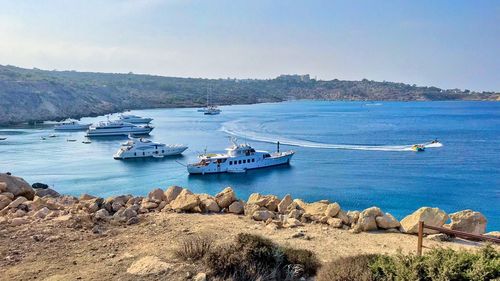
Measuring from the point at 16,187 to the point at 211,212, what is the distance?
244 inches

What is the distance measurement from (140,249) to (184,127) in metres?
68.3

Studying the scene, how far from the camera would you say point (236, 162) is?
38.6 metres

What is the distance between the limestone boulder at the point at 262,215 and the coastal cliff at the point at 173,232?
0.03m

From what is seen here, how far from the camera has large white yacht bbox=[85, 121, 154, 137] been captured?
210ft

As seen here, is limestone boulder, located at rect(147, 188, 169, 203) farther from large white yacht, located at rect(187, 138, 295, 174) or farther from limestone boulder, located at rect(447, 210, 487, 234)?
large white yacht, located at rect(187, 138, 295, 174)

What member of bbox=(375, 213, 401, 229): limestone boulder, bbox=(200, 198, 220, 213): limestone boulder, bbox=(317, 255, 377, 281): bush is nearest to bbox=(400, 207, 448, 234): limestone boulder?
bbox=(375, 213, 401, 229): limestone boulder

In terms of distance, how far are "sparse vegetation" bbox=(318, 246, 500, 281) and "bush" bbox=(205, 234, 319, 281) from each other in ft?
A: 2.47

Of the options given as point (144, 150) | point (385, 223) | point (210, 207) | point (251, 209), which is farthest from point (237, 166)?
point (385, 223)

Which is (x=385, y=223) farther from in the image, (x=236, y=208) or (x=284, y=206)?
(x=236, y=208)

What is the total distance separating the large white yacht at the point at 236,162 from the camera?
37.7 m

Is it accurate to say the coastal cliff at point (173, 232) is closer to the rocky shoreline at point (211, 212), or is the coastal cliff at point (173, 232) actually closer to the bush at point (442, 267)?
the rocky shoreline at point (211, 212)

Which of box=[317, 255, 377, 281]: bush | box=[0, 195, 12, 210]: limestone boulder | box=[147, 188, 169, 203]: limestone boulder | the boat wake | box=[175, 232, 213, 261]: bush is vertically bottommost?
the boat wake

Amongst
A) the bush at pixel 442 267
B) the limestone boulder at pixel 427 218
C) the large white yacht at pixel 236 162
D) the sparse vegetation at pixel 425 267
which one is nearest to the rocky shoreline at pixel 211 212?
the limestone boulder at pixel 427 218

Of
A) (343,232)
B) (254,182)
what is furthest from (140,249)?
(254,182)
